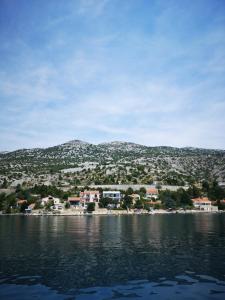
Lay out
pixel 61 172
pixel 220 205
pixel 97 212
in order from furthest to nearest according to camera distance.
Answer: pixel 61 172
pixel 220 205
pixel 97 212

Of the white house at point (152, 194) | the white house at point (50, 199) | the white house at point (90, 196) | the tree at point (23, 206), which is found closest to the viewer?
the tree at point (23, 206)

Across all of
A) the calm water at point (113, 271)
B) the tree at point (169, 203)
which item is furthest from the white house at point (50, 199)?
the calm water at point (113, 271)

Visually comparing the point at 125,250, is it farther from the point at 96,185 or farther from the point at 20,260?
the point at 96,185

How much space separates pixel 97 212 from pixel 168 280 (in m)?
107

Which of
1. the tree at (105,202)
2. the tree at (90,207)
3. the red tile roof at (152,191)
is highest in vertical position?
the red tile roof at (152,191)

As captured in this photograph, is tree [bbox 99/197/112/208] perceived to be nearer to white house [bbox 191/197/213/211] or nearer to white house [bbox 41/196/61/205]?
white house [bbox 41/196/61/205]

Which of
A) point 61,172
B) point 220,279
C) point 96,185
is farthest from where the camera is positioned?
point 61,172

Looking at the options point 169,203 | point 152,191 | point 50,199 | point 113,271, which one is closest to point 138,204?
point 169,203

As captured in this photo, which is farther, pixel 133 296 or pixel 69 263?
pixel 69 263

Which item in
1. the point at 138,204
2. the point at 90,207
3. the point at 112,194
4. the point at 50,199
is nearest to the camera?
the point at 90,207

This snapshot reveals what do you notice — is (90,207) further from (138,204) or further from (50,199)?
(138,204)

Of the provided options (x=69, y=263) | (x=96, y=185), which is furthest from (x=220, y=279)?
(x=96, y=185)

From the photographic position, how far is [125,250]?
32.6 metres

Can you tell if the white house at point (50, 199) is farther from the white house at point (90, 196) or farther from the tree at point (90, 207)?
the tree at point (90, 207)
